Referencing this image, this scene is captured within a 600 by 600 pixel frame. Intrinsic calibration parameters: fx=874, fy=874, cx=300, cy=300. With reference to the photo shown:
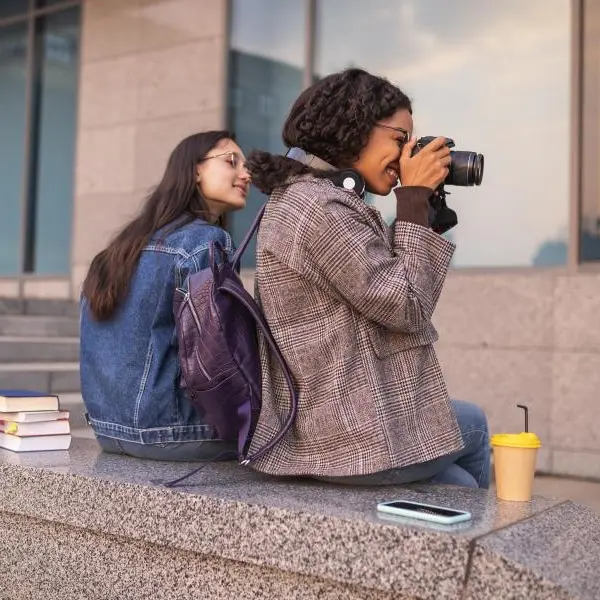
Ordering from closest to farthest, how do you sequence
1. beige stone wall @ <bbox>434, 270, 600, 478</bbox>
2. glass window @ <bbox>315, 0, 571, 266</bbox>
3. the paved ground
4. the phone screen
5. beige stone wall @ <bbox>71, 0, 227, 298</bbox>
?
1. the phone screen
2. the paved ground
3. beige stone wall @ <bbox>434, 270, 600, 478</bbox>
4. glass window @ <bbox>315, 0, 571, 266</bbox>
5. beige stone wall @ <bbox>71, 0, 227, 298</bbox>

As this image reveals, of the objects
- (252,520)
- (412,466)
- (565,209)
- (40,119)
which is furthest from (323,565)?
(40,119)

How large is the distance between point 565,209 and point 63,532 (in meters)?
4.11

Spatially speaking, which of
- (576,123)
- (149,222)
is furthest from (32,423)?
(576,123)

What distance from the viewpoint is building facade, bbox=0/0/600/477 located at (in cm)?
549

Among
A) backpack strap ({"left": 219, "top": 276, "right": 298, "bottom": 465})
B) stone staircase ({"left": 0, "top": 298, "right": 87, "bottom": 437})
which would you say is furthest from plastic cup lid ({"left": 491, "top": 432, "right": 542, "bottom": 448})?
stone staircase ({"left": 0, "top": 298, "right": 87, "bottom": 437})

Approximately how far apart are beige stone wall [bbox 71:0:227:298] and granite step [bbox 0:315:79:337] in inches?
27.5

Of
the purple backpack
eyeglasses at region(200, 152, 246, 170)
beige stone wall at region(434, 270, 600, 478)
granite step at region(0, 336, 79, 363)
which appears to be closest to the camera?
the purple backpack

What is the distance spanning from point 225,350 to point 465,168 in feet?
2.63

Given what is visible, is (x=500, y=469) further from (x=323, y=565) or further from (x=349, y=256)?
(x=349, y=256)

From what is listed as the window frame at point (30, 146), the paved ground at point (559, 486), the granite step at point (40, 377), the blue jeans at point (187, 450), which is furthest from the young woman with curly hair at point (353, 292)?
the window frame at point (30, 146)

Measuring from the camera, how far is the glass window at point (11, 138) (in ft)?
30.0

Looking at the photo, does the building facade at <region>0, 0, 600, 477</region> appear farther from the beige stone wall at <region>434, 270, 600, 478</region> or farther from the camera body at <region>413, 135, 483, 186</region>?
the camera body at <region>413, 135, 483, 186</region>

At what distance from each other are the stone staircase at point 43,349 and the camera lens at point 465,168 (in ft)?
12.9

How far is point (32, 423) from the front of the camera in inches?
118
